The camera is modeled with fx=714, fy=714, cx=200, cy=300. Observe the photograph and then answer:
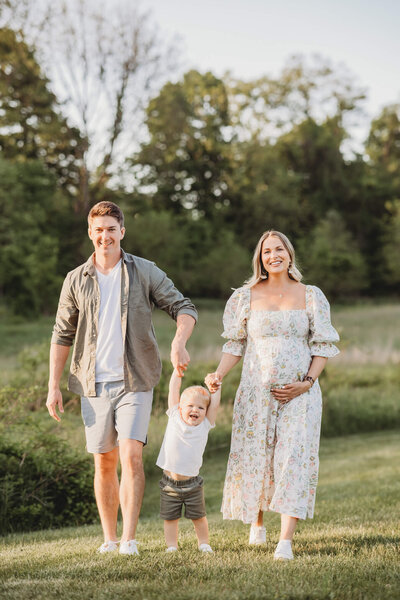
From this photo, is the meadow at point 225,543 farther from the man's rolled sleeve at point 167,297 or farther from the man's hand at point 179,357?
the man's rolled sleeve at point 167,297

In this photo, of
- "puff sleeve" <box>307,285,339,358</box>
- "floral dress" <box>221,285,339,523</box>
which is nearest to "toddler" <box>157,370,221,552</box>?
"floral dress" <box>221,285,339,523</box>

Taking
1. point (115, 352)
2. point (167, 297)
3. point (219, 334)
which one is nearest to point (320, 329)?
point (167, 297)

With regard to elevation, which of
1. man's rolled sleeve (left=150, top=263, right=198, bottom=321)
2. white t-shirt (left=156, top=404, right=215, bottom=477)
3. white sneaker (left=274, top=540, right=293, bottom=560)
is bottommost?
white sneaker (left=274, top=540, right=293, bottom=560)

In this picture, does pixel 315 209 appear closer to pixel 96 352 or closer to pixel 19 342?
pixel 19 342

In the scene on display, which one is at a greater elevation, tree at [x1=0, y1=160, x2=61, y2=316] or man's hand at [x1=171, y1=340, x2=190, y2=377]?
tree at [x1=0, y1=160, x2=61, y2=316]

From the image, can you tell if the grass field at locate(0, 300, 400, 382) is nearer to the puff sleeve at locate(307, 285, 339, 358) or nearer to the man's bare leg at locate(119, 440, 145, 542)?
the man's bare leg at locate(119, 440, 145, 542)

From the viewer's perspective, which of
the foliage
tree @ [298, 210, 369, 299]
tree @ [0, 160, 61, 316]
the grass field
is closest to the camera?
the grass field

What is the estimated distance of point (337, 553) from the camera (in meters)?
4.14

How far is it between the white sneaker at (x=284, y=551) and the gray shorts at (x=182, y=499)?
1.59 feet

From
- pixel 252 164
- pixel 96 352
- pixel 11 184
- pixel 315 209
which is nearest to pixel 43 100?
pixel 11 184

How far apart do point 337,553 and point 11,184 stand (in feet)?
75.6

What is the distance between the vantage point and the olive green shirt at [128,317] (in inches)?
169

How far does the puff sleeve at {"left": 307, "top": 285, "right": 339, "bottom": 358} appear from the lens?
14.6 feet

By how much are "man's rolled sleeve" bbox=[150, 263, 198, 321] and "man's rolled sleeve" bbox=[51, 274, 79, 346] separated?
52cm
